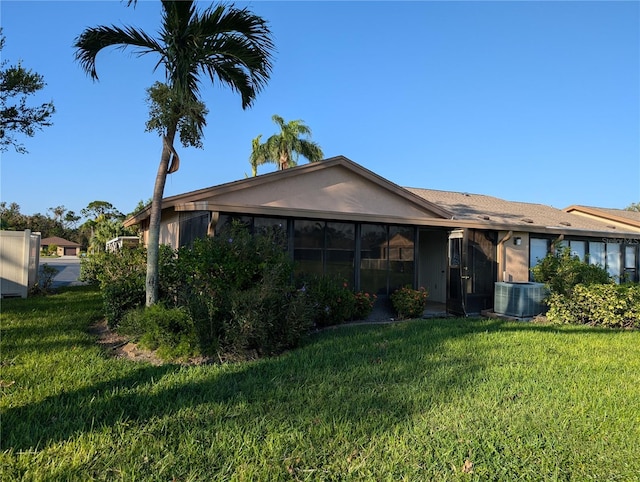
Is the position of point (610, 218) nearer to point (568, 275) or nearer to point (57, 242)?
point (568, 275)

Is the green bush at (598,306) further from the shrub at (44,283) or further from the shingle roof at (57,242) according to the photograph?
the shingle roof at (57,242)

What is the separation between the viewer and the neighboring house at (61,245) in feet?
219

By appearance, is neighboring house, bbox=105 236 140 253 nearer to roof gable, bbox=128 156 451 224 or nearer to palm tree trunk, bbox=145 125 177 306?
roof gable, bbox=128 156 451 224

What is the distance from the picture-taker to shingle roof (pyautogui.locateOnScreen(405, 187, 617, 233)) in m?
13.5

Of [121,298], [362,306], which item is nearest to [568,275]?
[362,306]

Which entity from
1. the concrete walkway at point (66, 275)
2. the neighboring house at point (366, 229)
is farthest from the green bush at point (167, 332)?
the concrete walkway at point (66, 275)

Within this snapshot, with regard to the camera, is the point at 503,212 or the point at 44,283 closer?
the point at 44,283

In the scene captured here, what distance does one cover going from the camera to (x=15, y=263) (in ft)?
39.4

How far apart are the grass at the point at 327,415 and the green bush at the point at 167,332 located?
59 cm

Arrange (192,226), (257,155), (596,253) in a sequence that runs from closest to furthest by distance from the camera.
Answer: (192,226)
(596,253)
(257,155)

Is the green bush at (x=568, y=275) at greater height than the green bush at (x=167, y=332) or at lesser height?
greater

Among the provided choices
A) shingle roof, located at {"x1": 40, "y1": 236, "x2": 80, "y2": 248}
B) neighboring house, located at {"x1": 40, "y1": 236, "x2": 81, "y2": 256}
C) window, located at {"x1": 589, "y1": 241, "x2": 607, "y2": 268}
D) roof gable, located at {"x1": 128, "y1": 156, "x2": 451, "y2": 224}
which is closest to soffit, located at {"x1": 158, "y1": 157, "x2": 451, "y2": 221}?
roof gable, located at {"x1": 128, "y1": 156, "x2": 451, "y2": 224}

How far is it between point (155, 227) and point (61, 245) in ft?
240

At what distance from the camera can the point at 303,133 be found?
2409 centimetres
